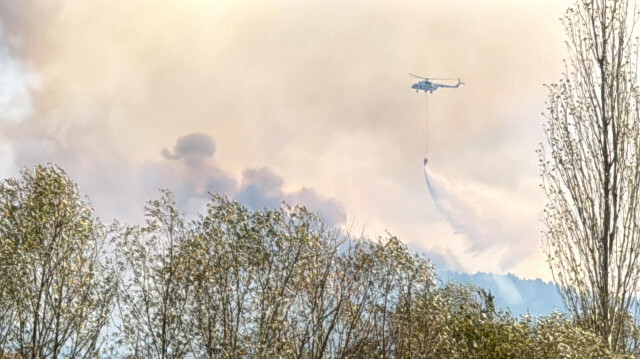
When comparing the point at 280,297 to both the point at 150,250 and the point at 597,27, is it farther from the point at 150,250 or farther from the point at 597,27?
the point at 597,27

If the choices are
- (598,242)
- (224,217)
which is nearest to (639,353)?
(598,242)

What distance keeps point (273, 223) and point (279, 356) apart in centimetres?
402

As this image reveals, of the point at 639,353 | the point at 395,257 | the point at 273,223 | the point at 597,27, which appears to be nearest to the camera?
the point at 273,223

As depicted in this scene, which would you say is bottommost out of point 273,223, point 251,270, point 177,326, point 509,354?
point 509,354

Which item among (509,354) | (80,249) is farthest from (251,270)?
(509,354)

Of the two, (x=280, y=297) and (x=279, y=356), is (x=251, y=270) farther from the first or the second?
(x=279, y=356)

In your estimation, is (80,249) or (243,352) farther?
(80,249)

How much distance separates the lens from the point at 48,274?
19219 mm

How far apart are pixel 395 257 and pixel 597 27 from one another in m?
12.4

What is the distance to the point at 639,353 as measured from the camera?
22109 mm

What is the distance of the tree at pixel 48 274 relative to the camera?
62.5ft

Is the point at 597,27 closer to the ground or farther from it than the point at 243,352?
farther from it

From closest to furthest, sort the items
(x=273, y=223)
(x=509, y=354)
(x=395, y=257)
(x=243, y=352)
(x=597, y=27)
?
1. (x=509, y=354)
2. (x=243, y=352)
3. (x=273, y=223)
4. (x=395, y=257)
5. (x=597, y=27)

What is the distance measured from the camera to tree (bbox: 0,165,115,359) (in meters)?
19.1
